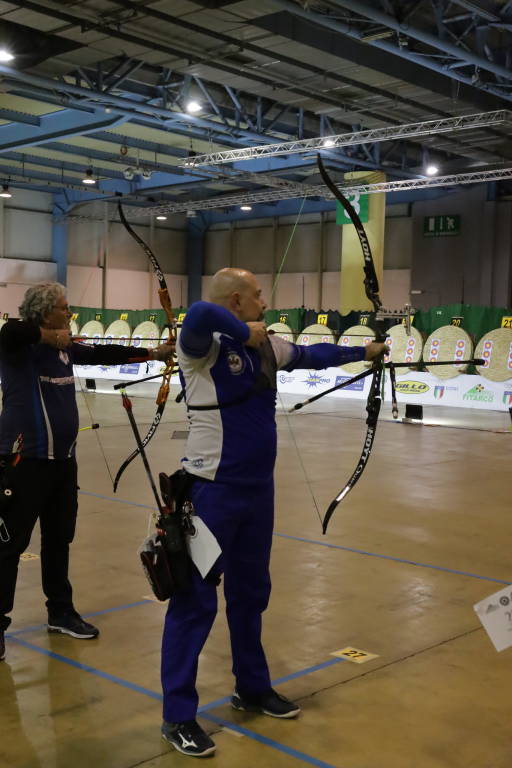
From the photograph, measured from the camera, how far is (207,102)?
43.9 feet

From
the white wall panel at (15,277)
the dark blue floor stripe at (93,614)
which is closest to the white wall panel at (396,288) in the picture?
the white wall panel at (15,277)

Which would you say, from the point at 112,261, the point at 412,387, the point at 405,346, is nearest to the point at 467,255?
the point at 405,346

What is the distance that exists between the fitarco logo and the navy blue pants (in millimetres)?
11161

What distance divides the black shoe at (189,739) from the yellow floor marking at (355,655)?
85 centimetres

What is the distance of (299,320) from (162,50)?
294 inches

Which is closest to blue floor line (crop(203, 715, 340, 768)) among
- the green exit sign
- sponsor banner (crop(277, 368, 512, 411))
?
sponsor banner (crop(277, 368, 512, 411))

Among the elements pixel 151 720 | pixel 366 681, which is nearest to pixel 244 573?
pixel 151 720

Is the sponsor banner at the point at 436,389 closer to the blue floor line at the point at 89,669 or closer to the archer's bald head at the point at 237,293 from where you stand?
the blue floor line at the point at 89,669

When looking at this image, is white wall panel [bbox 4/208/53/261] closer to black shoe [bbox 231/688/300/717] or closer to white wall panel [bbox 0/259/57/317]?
white wall panel [bbox 0/259/57/317]

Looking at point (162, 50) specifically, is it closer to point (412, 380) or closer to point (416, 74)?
point (416, 74)

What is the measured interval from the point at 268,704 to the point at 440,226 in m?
19.2

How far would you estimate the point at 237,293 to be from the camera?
2.42 meters

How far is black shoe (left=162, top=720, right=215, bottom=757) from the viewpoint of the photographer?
224 centimetres

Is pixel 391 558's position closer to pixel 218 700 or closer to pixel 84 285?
pixel 218 700
